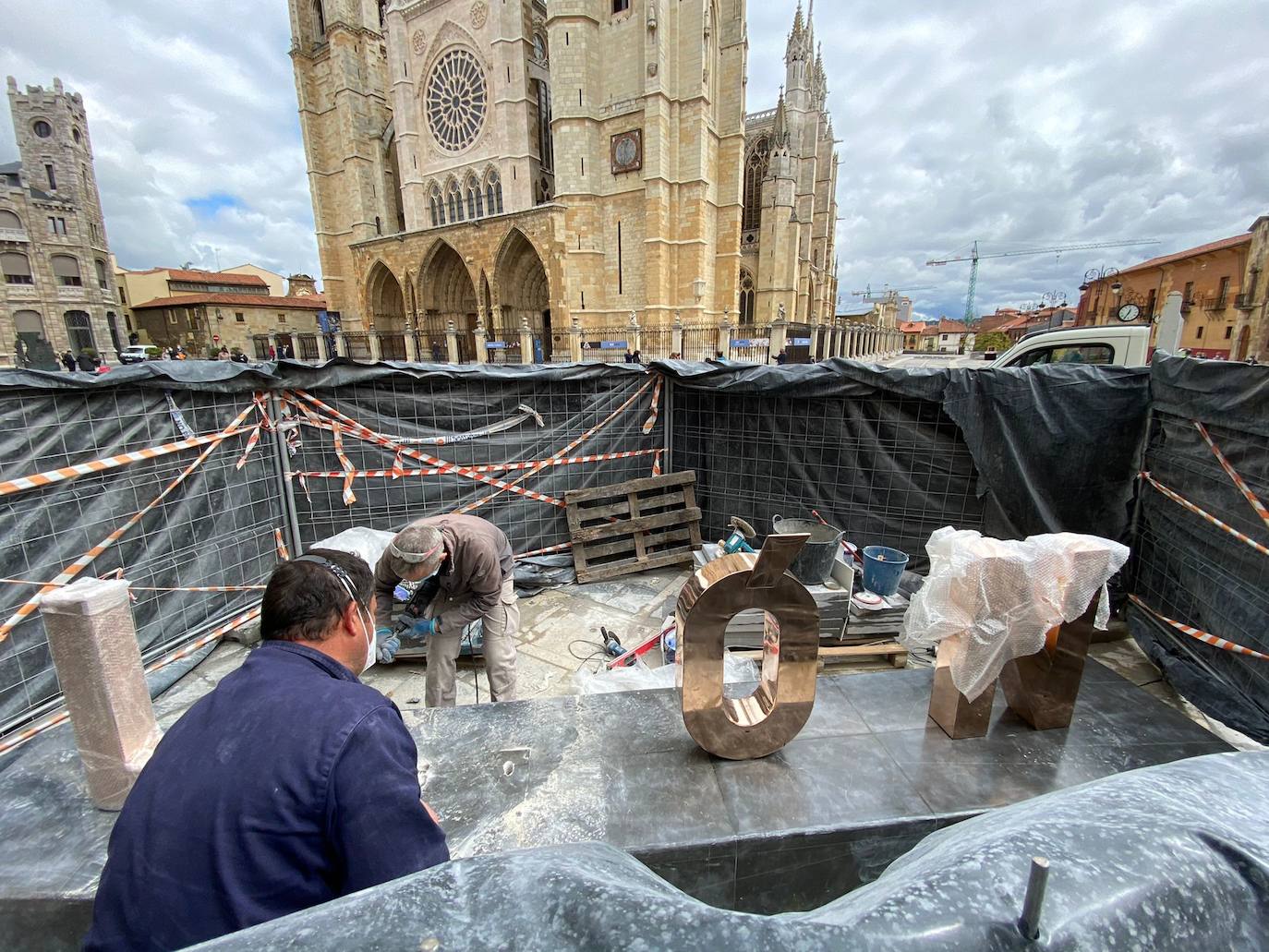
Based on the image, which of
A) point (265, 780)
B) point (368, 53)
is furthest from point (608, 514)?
point (368, 53)

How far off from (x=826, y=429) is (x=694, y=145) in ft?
75.6

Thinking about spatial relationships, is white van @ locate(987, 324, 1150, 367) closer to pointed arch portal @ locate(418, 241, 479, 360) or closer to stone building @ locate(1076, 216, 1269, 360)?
stone building @ locate(1076, 216, 1269, 360)

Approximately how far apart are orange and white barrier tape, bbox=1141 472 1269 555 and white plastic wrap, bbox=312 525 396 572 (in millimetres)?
6174

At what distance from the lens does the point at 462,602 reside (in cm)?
364

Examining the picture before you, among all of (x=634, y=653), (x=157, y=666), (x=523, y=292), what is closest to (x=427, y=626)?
(x=634, y=653)

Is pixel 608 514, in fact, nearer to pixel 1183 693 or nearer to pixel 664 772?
pixel 664 772

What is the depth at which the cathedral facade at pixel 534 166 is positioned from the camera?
23.7 metres

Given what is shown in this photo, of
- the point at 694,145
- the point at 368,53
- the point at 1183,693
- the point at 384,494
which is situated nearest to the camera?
the point at 1183,693

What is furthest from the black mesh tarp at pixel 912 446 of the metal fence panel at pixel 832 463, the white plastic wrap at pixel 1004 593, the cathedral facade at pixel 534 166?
the cathedral facade at pixel 534 166

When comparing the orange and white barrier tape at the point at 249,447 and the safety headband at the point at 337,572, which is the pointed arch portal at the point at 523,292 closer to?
the orange and white barrier tape at the point at 249,447

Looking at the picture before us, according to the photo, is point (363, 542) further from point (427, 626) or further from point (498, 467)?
point (498, 467)

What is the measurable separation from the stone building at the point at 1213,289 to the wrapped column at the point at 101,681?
24028 millimetres

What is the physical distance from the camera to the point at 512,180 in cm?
2605

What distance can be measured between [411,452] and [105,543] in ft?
7.64
